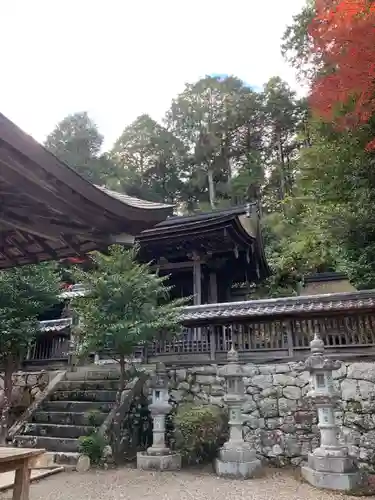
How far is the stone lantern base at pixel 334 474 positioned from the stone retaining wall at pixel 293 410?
4.41ft

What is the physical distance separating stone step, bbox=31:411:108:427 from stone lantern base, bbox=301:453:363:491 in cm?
453

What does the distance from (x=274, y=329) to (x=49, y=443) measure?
5664mm

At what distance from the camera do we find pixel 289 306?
31.8ft

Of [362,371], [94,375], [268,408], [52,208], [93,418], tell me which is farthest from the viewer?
[94,375]

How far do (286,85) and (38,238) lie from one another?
116ft

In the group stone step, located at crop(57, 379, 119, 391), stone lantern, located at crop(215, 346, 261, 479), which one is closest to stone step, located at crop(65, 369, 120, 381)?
stone step, located at crop(57, 379, 119, 391)

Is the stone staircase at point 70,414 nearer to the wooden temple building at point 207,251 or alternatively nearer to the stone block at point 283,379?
the stone block at point 283,379

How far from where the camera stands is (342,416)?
834 cm

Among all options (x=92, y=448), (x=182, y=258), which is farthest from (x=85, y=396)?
(x=182, y=258)

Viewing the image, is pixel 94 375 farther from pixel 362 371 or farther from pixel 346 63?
pixel 346 63

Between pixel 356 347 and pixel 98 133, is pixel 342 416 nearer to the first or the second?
pixel 356 347

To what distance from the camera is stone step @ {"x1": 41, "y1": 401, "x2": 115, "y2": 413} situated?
9.45 m

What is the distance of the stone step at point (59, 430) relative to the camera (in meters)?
8.66

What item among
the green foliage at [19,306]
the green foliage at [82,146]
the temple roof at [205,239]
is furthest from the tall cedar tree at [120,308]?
the green foliage at [82,146]
